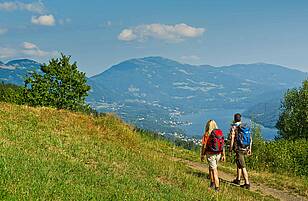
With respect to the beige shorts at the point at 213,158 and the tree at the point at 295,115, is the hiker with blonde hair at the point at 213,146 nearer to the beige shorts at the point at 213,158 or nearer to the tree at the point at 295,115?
the beige shorts at the point at 213,158

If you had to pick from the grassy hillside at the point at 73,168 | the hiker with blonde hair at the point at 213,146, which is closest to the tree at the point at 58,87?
the grassy hillside at the point at 73,168

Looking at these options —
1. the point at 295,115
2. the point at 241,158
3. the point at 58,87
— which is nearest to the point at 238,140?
the point at 241,158

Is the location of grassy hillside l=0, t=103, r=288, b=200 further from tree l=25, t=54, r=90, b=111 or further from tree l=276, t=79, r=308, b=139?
tree l=276, t=79, r=308, b=139

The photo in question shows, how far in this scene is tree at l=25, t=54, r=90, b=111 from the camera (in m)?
54.0

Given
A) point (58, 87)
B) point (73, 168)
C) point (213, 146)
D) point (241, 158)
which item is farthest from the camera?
point (58, 87)

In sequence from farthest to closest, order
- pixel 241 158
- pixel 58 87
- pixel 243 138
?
pixel 58 87, pixel 241 158, pixel 243 138

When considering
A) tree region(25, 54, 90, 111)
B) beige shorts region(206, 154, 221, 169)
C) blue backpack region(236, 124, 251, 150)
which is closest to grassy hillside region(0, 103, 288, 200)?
beige shorts region(206, 154, 221, 169)

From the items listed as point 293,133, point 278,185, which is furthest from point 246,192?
point 293,133

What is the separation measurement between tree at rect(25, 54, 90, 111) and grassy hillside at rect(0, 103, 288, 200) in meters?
34.1

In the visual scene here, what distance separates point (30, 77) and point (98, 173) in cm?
4633

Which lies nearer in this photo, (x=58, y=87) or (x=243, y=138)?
(x=243, y=138)

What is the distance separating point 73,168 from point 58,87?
4648 cm

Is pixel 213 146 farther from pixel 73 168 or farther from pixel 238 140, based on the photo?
pixel 73 168

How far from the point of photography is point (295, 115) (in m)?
72.0
